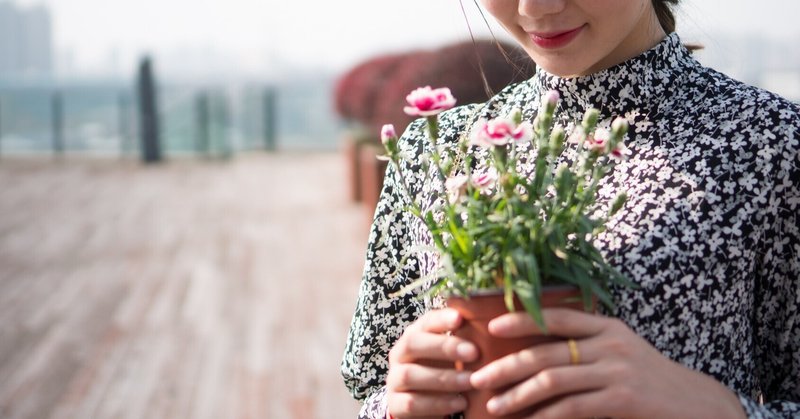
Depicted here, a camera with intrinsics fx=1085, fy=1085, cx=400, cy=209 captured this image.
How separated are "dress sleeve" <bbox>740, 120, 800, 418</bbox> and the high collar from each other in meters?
0.16

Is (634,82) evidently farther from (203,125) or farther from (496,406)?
(203,125)

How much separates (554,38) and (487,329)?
325mm

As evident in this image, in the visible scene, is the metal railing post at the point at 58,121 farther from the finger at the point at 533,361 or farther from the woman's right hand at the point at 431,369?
the finger at the point at 533,361

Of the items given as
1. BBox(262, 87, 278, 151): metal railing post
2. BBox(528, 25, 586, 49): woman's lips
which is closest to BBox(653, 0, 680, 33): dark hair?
BBox(528, 25, 586, 49): woman's lips

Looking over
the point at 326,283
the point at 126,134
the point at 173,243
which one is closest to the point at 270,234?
the point at 173,243

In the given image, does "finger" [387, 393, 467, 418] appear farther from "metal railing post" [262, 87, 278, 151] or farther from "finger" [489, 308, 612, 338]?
"metal railing post" [262, 87, 278, 151]

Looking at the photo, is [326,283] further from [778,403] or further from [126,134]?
[126,134]

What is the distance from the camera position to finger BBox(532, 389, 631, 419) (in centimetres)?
89

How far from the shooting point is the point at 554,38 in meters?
1.09

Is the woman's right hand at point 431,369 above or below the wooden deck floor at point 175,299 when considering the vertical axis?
above

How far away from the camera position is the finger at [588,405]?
0.89 meters

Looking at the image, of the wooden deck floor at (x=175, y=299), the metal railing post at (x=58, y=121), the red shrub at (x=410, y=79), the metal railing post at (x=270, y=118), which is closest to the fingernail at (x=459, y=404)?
the red shrub at (x=410, y=79)

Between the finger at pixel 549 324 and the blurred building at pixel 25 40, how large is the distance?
18.7 meters

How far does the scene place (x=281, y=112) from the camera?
14969 mm
